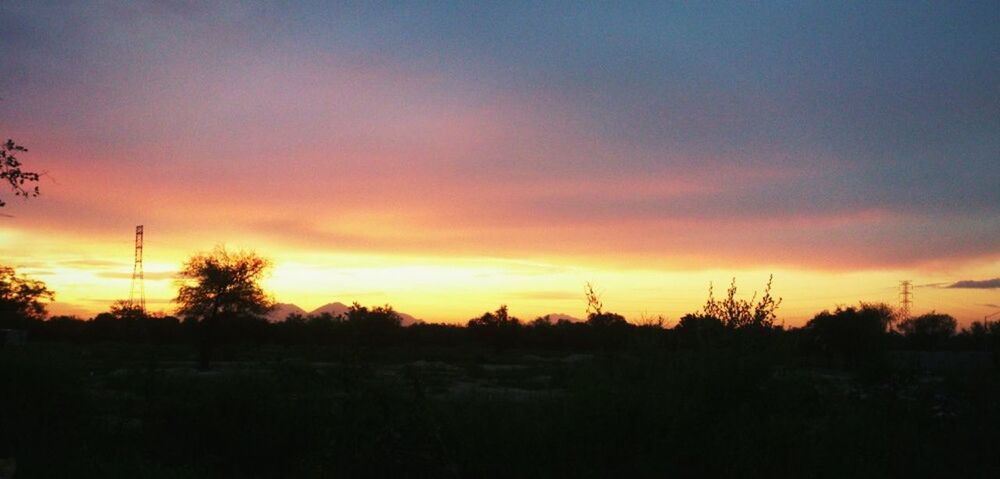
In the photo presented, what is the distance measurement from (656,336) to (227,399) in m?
9.23

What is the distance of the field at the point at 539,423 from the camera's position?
11266 millimetres

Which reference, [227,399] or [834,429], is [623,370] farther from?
[227,399]

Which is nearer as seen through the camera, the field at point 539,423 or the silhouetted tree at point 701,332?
the field at point 539,423

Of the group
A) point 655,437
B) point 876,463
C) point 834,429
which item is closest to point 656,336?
point 655,437

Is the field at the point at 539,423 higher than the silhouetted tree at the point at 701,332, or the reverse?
the silhouetted tree at the point at 701,332

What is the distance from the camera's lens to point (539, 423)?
560 inches

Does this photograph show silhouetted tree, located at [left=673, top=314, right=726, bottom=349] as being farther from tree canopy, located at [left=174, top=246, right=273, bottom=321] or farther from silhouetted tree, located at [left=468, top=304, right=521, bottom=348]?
silhouetted tree, located at [left=468, top=304, right=521, bottom=348]

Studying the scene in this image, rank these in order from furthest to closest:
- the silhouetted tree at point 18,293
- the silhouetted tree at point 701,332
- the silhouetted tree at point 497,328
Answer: the silhouetted tree at point 497,328, the silhouetted tree at point 18,293, the silhouetted tree at point 701,332

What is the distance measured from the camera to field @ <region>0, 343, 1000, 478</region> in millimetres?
11266

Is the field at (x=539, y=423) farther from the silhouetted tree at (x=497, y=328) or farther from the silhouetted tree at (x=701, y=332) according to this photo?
the silhouetted tree at (x=497, y=328)

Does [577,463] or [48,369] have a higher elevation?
[48,369]

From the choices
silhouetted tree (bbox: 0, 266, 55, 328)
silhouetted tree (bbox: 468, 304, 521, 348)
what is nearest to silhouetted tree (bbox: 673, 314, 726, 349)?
silhouetted tree (bbox: 0, 266, 55, 328)

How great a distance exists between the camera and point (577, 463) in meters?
13.2

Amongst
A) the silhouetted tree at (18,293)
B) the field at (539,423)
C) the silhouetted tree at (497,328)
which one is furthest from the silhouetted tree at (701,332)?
the silhouetted tree at (497,328)
